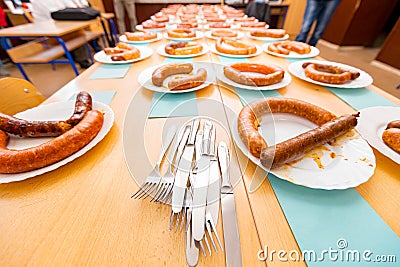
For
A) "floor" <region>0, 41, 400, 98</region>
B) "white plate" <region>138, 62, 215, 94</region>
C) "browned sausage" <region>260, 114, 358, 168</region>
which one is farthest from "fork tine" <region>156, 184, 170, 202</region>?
"floor" <region>0, 41, 400, 98</region>

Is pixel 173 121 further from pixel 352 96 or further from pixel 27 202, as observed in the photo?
pixel 352 96

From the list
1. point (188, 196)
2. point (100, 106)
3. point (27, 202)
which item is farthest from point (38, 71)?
point (188, 196)

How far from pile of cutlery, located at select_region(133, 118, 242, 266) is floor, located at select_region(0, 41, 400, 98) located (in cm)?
300

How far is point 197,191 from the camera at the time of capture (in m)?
0.40

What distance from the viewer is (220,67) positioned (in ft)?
3.35

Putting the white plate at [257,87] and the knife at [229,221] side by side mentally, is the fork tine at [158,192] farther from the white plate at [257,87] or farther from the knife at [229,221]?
the white plate at [257,87]

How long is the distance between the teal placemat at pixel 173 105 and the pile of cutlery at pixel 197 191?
16cm

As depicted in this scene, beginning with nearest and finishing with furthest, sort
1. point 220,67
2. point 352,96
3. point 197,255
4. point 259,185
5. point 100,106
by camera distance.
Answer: point 197,255
point 259,185
point 100,106
point 352,96
point 220,67

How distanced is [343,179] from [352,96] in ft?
1.89

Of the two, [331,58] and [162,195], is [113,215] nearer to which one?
[162,195]

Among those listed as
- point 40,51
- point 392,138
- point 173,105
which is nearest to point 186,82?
point 173,105

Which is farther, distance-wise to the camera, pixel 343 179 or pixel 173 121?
pixel 173 121

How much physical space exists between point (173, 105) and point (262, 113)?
0.33 m

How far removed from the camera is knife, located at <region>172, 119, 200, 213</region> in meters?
0.38
